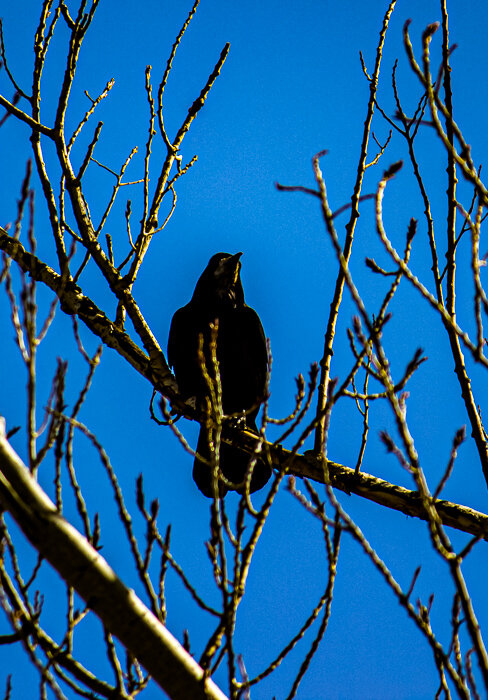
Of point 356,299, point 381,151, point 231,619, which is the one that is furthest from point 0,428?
point 381,151

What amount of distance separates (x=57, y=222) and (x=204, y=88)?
0.83 meters

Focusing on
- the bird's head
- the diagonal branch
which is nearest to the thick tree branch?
the bird's head

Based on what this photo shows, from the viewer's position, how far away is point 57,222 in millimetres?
3137

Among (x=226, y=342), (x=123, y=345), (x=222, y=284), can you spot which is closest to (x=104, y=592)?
(x=123, y=345)

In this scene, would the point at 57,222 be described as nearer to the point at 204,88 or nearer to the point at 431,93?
the point at 204,88

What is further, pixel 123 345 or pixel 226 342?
pixel 226 342

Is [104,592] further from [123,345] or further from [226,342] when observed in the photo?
[226,342]

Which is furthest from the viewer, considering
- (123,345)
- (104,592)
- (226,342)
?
(226,342)

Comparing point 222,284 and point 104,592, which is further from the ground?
point 222,284

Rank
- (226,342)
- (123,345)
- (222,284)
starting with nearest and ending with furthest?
(123,345), (226,342), (222,284)

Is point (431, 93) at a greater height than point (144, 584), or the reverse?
point (431, 93)

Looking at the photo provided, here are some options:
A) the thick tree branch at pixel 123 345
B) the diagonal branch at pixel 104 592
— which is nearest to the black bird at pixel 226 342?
the thick tree branch at pixel 123 345

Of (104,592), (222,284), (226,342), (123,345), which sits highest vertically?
(222,284)

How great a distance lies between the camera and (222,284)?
4.66m
